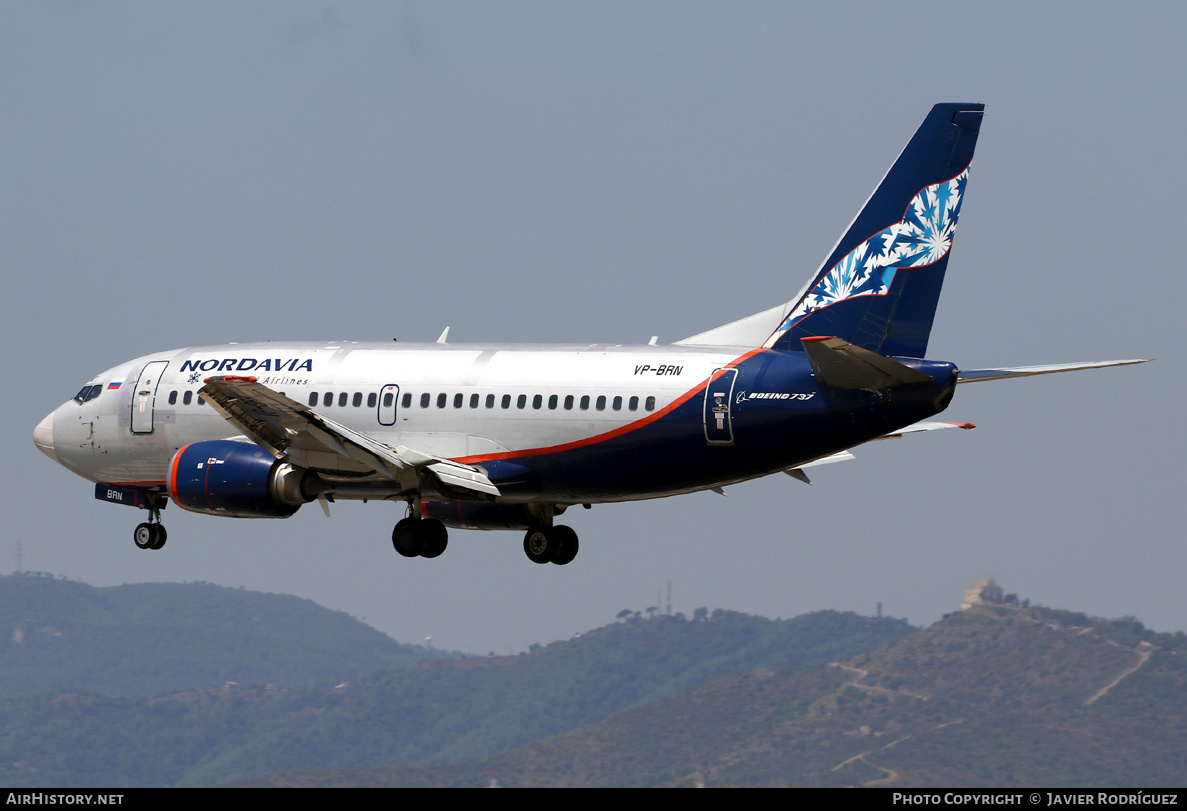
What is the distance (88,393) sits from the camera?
54719mm

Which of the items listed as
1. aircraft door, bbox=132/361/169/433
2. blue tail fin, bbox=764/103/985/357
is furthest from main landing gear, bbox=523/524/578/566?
aircraft door, bbox=132/361/169/433

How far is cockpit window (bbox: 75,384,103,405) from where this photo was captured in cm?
5444

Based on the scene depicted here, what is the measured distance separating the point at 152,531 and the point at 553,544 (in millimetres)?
12152

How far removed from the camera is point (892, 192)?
1820 inches

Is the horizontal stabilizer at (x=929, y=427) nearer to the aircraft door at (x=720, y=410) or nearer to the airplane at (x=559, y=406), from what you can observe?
the airplane at (x=559, y=406)

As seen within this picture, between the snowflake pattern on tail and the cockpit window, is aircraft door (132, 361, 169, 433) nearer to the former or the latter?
the cockpit window

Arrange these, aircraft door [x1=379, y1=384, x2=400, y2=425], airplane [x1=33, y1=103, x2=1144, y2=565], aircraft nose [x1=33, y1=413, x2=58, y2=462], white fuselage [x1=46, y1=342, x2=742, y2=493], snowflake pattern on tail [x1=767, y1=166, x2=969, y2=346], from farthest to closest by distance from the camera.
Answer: aircraft nose [x1=33, y1=413, x2=58, y2=462]
aircraft door [x1=379, y1=384, x2=400, y2=425]
white fuselage [x1=46, y1=342, x2=742, y2=493]
snowflake pattern on tail [x1=767, y1=166, x2=969, y2=346]
airplane [x1=33, y1=103, x2=1144, y2=565]

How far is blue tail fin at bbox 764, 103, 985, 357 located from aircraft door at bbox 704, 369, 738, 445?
271cm

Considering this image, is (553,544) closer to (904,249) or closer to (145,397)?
(145,397)
